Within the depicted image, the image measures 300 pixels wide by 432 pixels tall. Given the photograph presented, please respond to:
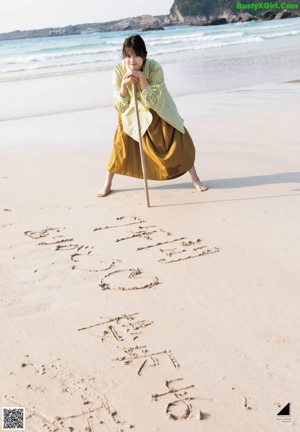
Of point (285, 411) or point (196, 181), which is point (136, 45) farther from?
point (285, 411)

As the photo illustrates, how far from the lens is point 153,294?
3.73 m

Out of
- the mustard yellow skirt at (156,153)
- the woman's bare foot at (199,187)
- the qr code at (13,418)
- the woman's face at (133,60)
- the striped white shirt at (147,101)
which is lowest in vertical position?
the woman's bare foot at (199,187)

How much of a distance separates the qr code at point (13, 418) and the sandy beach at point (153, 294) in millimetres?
42

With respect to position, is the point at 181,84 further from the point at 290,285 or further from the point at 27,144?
the point at 290,285

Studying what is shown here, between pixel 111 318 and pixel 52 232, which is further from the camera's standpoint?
pixel 52 232

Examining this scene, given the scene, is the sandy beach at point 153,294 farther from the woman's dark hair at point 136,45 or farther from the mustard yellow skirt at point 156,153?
the woman's dark hair at point 136,45

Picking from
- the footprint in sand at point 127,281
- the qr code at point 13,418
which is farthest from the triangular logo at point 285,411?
the footprint in sand at point 127,281

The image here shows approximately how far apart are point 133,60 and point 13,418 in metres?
3.32

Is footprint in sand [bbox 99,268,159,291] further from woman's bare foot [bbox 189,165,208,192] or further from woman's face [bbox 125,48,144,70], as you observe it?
woman's face [bbox 125,48,144,70]

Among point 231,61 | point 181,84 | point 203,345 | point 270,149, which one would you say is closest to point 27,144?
point 270,149

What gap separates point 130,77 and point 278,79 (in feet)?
31.7

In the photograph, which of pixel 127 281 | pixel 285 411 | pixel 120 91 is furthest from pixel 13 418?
pixel 120 91

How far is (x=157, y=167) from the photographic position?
18.4 feet

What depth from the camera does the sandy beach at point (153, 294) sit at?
2709 mm
